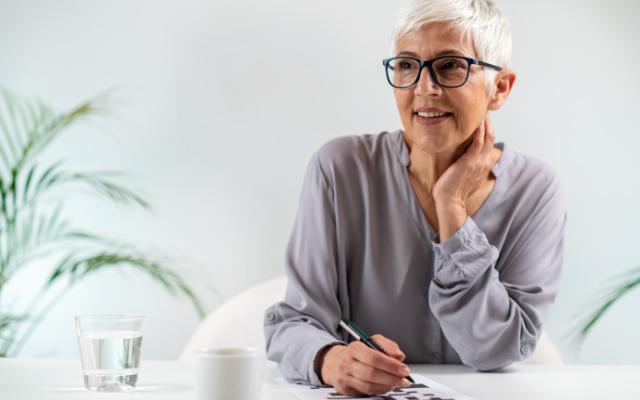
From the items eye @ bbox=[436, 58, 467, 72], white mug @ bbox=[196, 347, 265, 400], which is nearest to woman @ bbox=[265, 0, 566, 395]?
eye @ bbox=[436, 58, 467, 72]

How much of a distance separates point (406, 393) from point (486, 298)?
414 millimetres

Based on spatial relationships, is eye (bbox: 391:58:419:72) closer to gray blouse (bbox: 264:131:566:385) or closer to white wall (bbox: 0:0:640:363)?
gray blouse (bbox: 264:131:566:385)

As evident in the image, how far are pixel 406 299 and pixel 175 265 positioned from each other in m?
1.38

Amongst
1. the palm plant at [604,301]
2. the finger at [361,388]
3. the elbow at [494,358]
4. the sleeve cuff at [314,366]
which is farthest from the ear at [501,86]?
the palm plant at [604,301]

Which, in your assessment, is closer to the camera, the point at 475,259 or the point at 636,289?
the point at 475,259

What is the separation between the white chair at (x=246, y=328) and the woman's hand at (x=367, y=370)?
748 mm

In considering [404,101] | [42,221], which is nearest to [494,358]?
[404,101]

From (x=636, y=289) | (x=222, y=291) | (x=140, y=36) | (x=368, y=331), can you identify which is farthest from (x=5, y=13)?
(x=636, y=289)

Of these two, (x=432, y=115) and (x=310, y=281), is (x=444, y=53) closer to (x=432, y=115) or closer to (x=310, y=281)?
(x=432, y=115)

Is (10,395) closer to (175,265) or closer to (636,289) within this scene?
(175,265)

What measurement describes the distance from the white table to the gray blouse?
0.10 meters

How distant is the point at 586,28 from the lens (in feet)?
9.46

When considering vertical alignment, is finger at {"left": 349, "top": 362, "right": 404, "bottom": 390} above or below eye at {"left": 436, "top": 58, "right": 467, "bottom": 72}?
below

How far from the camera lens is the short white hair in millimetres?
1563
